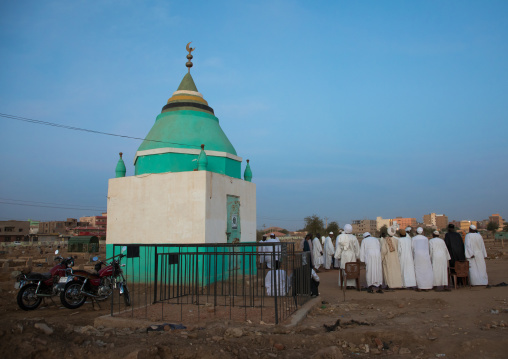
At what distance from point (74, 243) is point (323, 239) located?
92.0 feet

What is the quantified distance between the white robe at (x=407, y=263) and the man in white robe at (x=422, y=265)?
0.15 meters

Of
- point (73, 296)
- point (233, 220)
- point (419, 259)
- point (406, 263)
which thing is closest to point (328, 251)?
point (233, 220)

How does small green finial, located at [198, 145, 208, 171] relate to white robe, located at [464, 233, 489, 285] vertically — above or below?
above

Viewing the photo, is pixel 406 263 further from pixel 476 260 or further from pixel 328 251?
pixel 328 251

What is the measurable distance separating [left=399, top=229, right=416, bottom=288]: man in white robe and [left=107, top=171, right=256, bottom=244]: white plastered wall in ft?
18.4

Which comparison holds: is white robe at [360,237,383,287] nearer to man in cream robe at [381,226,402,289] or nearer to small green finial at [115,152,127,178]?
man in cream robe at [381,226,402,289]

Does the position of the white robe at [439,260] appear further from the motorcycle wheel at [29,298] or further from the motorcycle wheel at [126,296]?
the motorcycle wheel at [29,298]

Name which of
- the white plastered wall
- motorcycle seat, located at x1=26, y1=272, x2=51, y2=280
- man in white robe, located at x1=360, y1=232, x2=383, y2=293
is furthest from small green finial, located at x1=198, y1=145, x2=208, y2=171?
man in white robe, located at x1=360, y1=232, x2=383, y2=293

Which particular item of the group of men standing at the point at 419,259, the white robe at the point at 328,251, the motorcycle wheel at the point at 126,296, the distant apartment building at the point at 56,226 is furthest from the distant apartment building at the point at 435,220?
the distant apartment building at the point at 56,226

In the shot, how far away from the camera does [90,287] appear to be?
363 inches

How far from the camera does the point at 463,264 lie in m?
10.5

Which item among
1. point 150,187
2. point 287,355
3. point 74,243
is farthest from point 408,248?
point 74,243

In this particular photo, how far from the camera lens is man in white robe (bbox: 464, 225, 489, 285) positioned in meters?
10.9

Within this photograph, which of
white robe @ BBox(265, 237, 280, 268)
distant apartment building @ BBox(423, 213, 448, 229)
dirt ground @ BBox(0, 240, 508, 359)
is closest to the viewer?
dirt ground @ BBox(0, 240, 508, 359)
